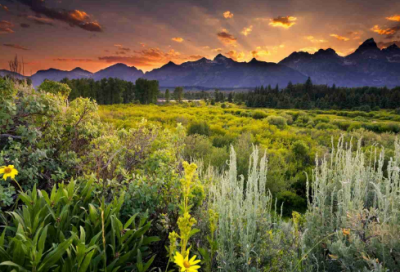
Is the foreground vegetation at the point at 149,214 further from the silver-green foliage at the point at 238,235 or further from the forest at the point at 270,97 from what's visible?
the forest at the point at 270,97

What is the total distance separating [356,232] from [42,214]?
11.5 feet

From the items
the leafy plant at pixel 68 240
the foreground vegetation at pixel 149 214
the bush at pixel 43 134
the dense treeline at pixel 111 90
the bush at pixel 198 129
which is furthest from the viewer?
the dense treeline at pixel 111 90

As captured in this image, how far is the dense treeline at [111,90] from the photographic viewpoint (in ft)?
210

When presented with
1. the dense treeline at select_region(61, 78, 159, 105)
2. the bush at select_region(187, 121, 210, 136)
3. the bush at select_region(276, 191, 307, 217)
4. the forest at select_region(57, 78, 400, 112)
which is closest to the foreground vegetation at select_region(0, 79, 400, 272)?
the bush at select_region(276, 191, 307, 217)

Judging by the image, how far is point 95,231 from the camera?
7.67 feet

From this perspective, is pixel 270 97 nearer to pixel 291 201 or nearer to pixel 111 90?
pixel 111 90

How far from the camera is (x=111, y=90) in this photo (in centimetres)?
7119

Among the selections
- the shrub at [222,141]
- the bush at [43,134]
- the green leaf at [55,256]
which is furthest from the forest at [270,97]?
the green leaf at [55,256]

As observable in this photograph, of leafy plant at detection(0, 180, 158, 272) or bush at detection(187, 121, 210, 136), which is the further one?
bush at detection(187, 121, 210, 136)

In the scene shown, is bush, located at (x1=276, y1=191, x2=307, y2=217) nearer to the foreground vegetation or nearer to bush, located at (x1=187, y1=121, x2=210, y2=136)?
the foreground vegetation

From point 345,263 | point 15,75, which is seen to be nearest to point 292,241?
point 345,263

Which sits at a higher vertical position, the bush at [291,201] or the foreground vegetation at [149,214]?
the foreground vegetation at [149,214]

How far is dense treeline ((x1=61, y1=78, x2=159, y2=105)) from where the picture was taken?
210 feet

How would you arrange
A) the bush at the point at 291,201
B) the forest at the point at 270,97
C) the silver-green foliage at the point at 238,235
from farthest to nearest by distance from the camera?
the forest at the point at 270,97
the bush at the point at 291,201
the silver-green foliage at the point at 238,235
